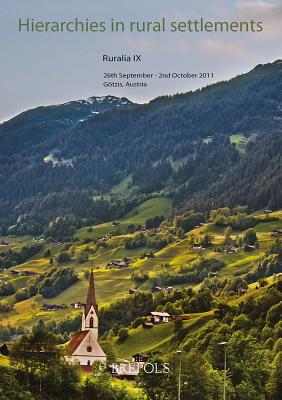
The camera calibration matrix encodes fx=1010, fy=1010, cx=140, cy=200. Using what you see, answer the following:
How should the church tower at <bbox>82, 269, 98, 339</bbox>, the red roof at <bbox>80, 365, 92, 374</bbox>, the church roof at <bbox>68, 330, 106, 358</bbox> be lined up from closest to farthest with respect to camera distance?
1. the red roof at <bbox>80, 365, 92, 374</bbox>
2. the church roof at <bbox>68, 330, 106, 358</bbox>
3. the church tower at <bbox>82, 269, 98, 339</bbox>

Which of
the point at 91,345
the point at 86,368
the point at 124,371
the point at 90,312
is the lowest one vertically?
the point at 124,371

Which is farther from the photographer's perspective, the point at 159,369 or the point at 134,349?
the point at 134,349

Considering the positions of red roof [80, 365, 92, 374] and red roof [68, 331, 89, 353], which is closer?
red roof [80, 365, 92, 374]

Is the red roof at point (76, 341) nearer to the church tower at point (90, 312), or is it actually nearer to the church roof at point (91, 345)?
the church roof at point (91, 345)

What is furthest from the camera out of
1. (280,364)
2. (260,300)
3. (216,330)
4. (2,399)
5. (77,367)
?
(260,300)

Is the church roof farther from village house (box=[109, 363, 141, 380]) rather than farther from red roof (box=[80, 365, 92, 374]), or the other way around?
village house (box=[109, 363, 141, 380])

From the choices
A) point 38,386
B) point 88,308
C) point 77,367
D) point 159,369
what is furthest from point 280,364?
point 88,308

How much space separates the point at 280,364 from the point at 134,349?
7050 cm

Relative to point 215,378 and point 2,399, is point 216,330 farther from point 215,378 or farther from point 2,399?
point 2,399

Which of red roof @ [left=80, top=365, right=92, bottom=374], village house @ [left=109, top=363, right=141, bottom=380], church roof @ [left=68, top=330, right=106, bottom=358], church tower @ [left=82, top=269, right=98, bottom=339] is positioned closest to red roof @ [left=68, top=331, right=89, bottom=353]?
church roof @ [left=68, top=330, right=106, bottom=358]

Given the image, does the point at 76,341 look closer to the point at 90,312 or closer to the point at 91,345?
the point at 91,345

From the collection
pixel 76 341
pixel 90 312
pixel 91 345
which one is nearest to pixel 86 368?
pixel 91 345

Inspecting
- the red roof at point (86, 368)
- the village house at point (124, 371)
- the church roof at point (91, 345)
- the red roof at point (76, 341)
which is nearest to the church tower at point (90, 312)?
the red roof at point (76, 341)

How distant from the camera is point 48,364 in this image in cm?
10981
